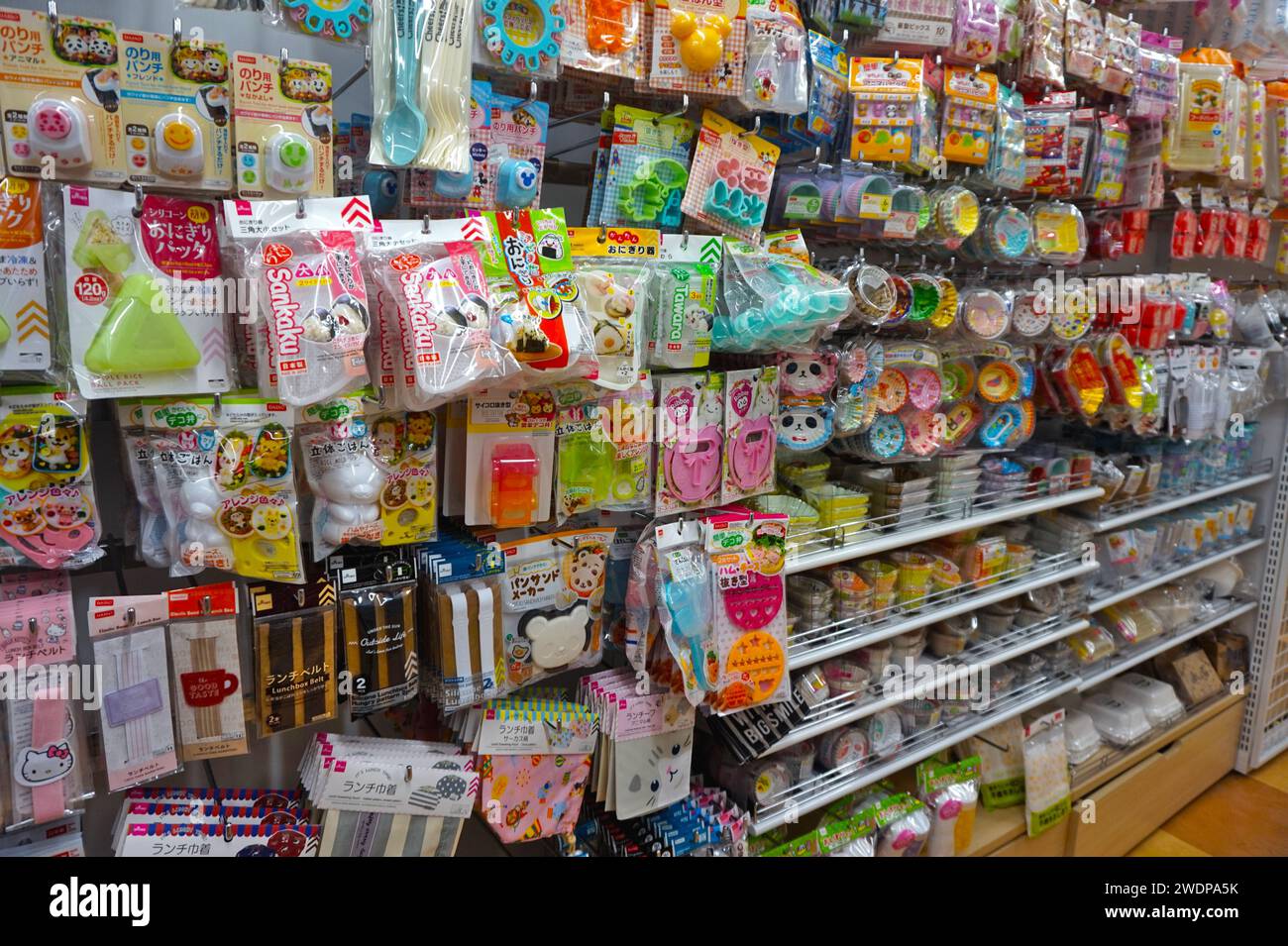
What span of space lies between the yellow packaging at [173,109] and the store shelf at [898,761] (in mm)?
1597

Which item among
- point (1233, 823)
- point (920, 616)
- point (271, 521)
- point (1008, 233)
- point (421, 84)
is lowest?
point (1233, 823)

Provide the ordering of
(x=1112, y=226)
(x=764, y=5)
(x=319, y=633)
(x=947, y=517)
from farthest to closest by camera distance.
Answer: (x=1112, y=226) → (x=947, y=517) → (x=764, y=5) → (x=319, y=633)

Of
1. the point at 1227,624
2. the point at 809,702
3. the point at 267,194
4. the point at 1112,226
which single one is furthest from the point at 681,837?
the point at 1227,624

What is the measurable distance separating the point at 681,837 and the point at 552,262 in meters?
1.16

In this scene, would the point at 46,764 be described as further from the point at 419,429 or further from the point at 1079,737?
the point at 1079,737

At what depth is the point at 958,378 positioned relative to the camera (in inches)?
82.6

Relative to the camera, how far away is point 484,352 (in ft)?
3.94

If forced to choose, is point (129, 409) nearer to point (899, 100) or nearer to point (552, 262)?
point (552, 262)

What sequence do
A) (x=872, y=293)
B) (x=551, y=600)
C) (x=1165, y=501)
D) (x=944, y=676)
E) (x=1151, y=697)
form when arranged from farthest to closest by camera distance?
(x=1151, y=697), (x=1165, y=501), (x=944, y=676), (x=872, y=293), (x=551, y=600)

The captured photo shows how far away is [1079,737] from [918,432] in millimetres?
1357

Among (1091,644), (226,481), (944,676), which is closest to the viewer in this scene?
(226,481)

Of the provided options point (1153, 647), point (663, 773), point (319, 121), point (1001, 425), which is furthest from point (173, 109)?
point (1153, 647)

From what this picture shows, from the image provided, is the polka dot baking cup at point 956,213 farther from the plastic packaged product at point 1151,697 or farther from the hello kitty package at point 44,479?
the plastic packaged product at point 1151,697

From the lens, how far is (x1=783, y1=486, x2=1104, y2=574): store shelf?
1801 mm
